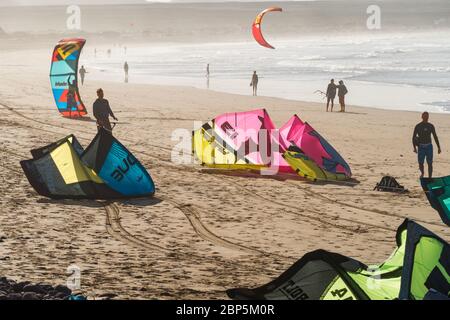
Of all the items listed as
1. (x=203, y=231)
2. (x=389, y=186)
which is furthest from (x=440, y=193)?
(x=203, y=231)


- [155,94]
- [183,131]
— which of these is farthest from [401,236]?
[155,94]

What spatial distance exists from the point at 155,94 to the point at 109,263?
22.2 m

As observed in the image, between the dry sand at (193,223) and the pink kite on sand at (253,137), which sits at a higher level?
the pink kite on sand at (253,137)

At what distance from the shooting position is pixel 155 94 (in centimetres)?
3017

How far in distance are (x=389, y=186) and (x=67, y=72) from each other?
A: 1136 centimetres

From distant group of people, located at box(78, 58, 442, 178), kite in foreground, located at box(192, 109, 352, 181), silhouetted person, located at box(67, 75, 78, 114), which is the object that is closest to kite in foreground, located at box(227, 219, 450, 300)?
distant group of people, located at box(78, 58, 442, 178)

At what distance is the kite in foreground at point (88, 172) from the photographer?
11445 mm

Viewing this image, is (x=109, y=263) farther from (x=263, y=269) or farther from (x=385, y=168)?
(x=385, y=168)

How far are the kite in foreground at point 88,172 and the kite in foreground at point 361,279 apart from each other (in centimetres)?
535

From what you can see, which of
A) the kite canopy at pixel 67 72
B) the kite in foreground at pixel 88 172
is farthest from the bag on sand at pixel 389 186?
the kite canopy at pixel 67 72

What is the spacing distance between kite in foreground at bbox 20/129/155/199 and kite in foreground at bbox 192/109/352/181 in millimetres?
2732

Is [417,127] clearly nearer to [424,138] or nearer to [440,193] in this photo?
[424,138]

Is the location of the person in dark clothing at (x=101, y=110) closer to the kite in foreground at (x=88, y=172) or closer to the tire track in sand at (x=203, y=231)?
the kite in foreground at (x=88, y=172)

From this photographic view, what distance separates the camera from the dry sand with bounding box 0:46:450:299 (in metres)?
8.05
